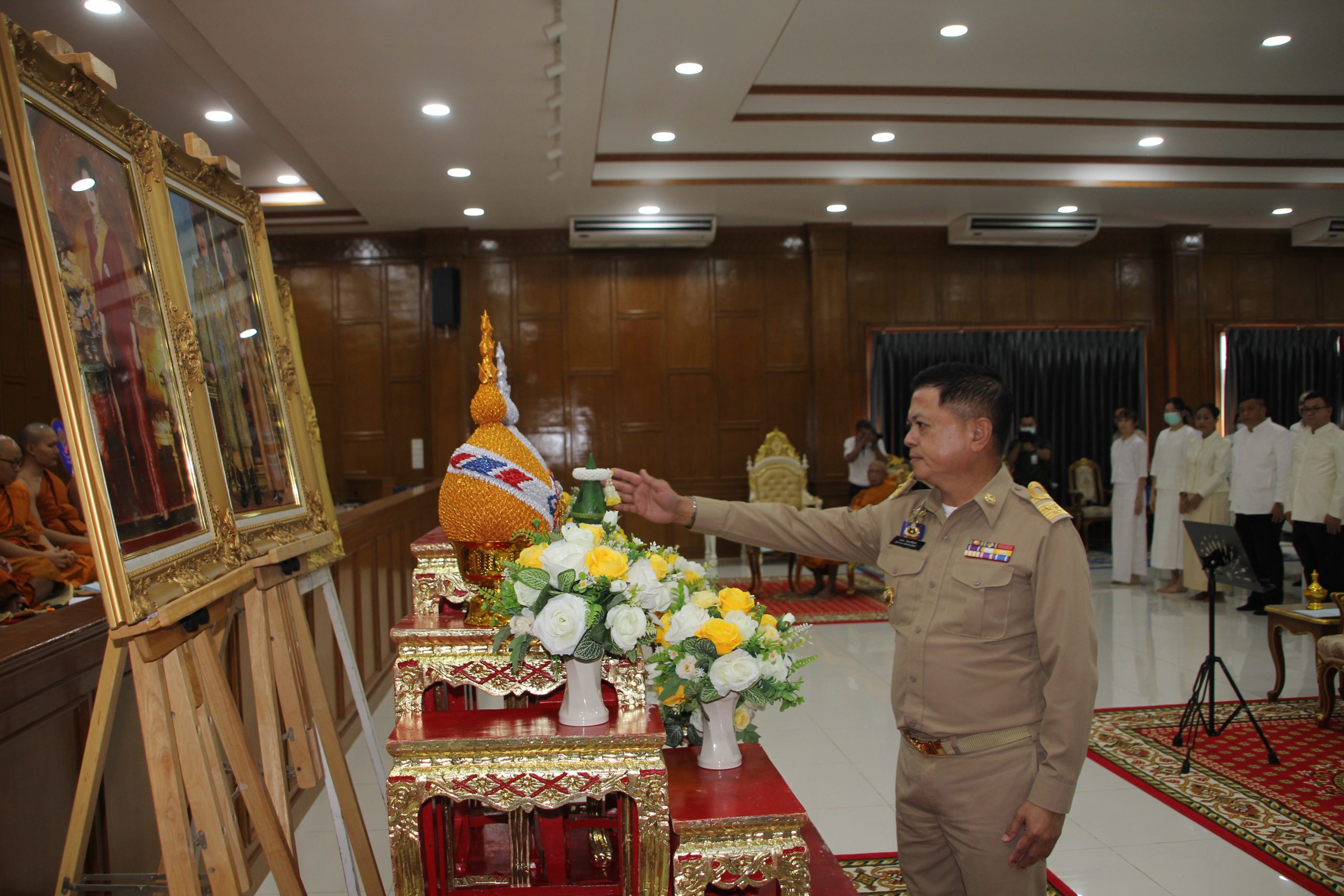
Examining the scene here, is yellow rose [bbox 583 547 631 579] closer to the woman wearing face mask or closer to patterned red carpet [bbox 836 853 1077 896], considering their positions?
patterned red carpet [bbox 836 853 1077 896]

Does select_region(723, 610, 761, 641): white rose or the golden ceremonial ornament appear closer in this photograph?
select_region(723, 610, 761, 641): white rose

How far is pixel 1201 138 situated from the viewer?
7.68 m

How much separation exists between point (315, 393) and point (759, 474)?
16.5 ft

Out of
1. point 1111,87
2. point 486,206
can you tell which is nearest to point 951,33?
point 1111,87

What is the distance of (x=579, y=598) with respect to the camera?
1.76 meters

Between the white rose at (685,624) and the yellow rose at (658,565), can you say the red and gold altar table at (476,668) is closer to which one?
the white rose at (685,624)

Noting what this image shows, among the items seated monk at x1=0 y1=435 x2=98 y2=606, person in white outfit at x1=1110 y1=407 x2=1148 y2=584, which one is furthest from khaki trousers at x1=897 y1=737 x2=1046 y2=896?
person in white outfit at x1=1110 y1=407 x2=1148 y2=584

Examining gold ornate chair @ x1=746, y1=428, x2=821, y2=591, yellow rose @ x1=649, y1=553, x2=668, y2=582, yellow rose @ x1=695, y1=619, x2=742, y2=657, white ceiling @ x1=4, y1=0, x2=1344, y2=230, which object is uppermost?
white ceiling @ x1=4, y1=0, x2=1344, y2=230

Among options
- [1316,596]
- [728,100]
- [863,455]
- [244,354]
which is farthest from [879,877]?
[863,455]

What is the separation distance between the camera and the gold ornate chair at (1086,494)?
9930mm

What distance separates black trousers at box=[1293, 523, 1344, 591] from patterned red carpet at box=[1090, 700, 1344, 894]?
2.36 m

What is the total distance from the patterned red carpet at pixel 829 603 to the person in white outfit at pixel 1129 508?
2.28 metres

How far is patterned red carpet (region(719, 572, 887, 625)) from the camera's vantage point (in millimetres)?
7020

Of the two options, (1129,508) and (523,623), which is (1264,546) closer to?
(1129,508)
